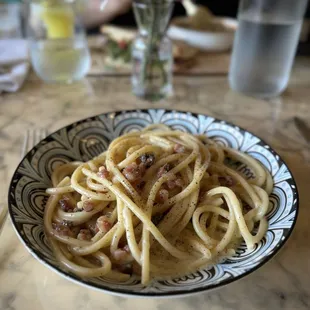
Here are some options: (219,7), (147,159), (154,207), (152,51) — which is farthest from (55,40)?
(219,7)

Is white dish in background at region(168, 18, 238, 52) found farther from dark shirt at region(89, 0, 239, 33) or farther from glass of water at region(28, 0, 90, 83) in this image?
dark shirt at region(89, 0, 239, 33)

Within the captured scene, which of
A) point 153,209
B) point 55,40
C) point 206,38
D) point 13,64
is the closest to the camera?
point 153,209

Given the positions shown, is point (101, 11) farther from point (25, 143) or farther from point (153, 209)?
point (153, 209)

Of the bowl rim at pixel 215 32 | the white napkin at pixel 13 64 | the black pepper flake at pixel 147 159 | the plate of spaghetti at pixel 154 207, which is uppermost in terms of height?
the bowl rim at pixel 215 32

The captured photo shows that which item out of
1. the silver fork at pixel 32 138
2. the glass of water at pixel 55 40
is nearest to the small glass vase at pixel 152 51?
the glass of water at pixel 55 40

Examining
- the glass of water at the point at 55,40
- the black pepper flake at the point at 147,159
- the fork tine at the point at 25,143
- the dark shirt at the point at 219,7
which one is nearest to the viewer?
the black pepper flake at the point at 147,159

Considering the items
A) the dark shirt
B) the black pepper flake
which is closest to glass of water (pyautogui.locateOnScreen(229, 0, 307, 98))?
the black pepper flake

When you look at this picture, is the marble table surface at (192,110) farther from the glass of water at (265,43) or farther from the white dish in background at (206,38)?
the white dish in background at (206,38)
